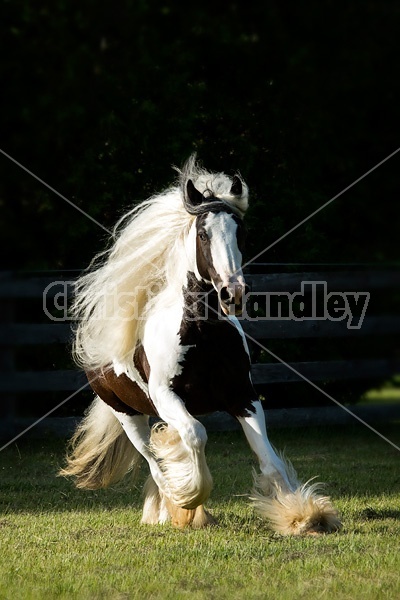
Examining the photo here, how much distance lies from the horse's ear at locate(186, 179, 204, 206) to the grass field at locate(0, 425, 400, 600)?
1801mm

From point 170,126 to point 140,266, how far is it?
4.29m

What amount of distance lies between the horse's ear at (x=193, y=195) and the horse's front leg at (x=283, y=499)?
1.24 m

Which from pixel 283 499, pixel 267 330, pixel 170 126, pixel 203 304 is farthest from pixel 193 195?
pixel 170 126

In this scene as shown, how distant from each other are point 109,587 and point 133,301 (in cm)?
211

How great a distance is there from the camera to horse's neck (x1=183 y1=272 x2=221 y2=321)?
194 inches

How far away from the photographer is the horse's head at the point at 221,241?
451 centimetres

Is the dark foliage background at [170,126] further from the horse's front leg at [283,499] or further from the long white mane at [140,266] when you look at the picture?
the horse's front leg at [283,499]

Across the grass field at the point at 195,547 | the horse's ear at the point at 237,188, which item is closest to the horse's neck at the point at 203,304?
the horse's ear at the point at 237,188

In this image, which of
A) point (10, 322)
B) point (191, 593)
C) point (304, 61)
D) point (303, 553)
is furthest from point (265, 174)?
point (191, 593)

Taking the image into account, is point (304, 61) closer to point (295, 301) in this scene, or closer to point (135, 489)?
point (295, 301)

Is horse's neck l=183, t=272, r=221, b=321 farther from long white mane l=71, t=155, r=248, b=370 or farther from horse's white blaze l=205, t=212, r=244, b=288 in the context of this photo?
horse's white blaze l=205, t=212, r=244, b=288

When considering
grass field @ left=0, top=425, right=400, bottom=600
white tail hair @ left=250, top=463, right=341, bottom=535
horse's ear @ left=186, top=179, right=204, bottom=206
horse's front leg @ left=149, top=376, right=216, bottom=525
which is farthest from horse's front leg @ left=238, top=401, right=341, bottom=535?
horse's ear @ left=186, top=179, right=204, bottom=206

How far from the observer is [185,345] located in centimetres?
493

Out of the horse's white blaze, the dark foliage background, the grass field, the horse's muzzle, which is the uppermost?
the dark foliage background
